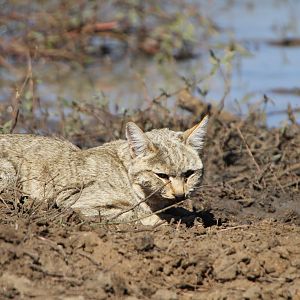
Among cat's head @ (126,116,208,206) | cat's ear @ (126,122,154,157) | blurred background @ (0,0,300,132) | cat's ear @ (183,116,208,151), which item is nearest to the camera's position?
cat's head @ (126,116,208,206)

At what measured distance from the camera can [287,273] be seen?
253 inches

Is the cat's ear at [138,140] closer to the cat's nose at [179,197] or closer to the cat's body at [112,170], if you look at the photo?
the cat's body at [112,170]

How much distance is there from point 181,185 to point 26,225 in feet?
4.36

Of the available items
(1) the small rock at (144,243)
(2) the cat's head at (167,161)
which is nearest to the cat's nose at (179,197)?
(2) the cat's head at (167,161)

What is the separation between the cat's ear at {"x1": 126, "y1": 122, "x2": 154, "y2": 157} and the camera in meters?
7.31

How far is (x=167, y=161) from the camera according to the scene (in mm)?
7223

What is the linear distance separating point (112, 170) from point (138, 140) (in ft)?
1.66

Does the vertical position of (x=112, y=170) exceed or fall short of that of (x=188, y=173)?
it falls short

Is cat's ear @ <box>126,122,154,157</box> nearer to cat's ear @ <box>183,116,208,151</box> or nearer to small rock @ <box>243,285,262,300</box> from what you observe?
cat's ear @ <box>183,116,208,151</box>

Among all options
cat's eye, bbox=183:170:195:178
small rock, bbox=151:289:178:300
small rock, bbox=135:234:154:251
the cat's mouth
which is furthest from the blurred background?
small rock, bbox=151:289:178:300

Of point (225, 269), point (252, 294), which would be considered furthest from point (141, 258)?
point (252, 294)

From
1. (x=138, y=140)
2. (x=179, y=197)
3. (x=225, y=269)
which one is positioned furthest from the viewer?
(x=138, y=140)

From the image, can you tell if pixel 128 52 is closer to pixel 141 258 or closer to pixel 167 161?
pixel 167 161

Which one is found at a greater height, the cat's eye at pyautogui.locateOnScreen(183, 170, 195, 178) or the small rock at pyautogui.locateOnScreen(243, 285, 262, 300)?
the cat's eye at pyautogui.locateOnScreen(183, 170, 195, 178)
